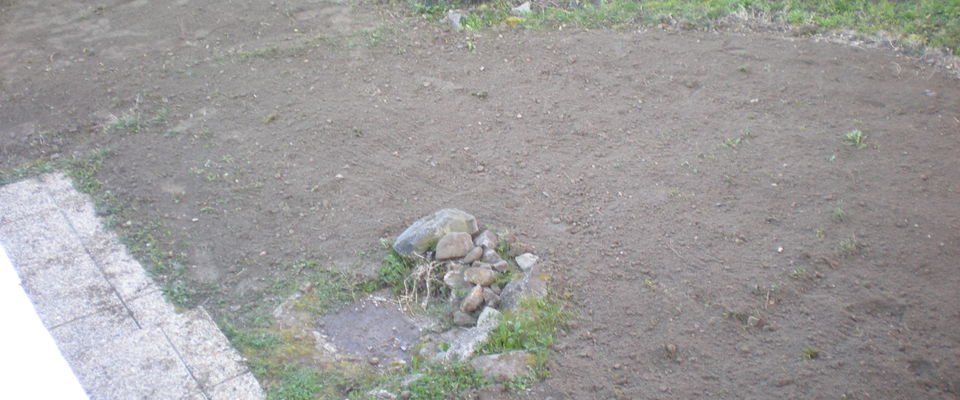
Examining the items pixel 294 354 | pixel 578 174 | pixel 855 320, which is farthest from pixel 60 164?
pixel 855 320

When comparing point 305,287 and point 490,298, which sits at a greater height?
point 490,298

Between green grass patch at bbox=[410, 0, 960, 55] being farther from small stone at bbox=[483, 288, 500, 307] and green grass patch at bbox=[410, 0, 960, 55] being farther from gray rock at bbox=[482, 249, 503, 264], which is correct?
small stone at bbox=[483, 288, 500, 307]

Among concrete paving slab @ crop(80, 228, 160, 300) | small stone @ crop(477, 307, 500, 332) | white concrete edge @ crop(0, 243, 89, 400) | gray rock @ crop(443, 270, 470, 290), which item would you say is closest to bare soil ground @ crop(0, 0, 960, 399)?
concrete paving slab @ crop(80, 228, 160, 300)

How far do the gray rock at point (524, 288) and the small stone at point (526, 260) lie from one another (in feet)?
0.33

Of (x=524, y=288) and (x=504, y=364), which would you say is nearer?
(x=504, y=364)

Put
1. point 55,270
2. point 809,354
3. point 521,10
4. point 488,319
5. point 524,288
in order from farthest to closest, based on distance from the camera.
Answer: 1. point 521,10
2. point 55,270
3. point 524,288
4. point 488,319
5. point 809,354

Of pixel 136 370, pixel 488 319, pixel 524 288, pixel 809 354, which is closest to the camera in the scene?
pixel 809 354

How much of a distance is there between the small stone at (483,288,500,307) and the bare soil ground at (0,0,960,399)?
338mm

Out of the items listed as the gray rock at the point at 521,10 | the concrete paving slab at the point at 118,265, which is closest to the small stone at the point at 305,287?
the concrete paving slab at the point at 118,265

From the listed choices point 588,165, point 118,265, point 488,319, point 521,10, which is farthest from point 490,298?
point 521,10

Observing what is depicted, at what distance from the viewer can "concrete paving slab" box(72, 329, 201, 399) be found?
12.1 feet

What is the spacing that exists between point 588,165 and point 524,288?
4.58ft

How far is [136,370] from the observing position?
3826 mm

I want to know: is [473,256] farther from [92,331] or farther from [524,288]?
[92,331]
